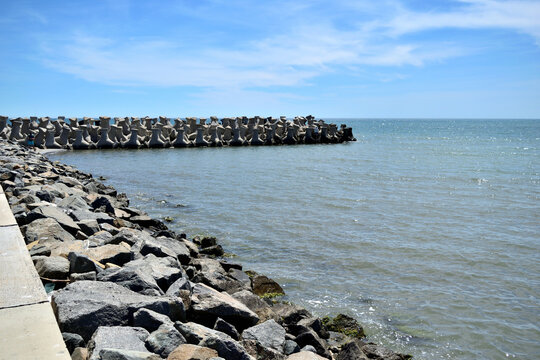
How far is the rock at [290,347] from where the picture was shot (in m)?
4.31

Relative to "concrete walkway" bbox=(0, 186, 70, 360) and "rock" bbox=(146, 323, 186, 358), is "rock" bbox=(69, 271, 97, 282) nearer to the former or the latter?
"concrete walkway" bbox=(0, 186, 70, 360)

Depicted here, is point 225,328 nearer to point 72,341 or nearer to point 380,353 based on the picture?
point 72,341

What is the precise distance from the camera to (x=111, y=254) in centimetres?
499

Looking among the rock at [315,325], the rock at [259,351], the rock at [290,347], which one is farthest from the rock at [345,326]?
the rock at [259,351]

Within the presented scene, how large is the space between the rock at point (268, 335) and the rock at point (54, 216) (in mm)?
3140

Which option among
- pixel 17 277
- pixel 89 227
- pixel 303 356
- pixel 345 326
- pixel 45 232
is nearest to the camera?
pixel 17 277

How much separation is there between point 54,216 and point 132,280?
2629mm

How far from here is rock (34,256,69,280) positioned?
13.7 ft

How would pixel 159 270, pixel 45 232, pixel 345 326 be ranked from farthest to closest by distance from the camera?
pixel 345 326
pixel 45 232
pixel 159 270

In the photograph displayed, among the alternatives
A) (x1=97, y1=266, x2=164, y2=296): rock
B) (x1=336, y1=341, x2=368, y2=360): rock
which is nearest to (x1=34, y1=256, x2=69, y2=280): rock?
(x1=97, y1=266, x2=164, y2=296): rock

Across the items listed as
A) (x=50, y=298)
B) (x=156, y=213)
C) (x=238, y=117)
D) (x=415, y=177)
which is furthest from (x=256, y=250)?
(x=238, y=117)

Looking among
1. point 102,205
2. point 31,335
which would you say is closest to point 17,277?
point 31,335

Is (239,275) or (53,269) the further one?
(239,275)

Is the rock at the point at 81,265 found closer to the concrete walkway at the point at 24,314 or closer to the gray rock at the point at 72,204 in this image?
the concrete walkway at the point at 24,314
